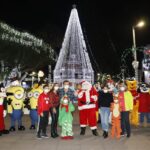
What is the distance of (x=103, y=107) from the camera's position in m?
11.9

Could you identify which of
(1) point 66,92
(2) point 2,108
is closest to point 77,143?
(1) point 66,92

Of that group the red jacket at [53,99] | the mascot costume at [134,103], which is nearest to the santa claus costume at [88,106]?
the red jacket at [53,99]

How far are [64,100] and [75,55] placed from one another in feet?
66.0

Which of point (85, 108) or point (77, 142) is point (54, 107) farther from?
point (77, 142)

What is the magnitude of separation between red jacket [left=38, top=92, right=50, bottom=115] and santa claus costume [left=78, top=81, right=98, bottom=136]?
1069 mm

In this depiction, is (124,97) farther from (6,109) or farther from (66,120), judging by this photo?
(6,109)

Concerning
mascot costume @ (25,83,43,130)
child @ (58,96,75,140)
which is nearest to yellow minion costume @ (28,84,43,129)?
mascot costume @ (25,83,43,130)

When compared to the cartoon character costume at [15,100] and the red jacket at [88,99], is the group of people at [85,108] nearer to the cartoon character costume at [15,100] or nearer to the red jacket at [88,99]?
the red jacket at [88,99]

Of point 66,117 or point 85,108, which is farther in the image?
point 85,108

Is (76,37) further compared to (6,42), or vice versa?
(6,42)

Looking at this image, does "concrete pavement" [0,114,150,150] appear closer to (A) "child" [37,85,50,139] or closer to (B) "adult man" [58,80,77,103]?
(A) "child" [37,85,50,139]

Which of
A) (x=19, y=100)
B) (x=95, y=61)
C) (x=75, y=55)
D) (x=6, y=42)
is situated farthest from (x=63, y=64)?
(x=19, y=100)

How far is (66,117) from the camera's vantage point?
38.3ft

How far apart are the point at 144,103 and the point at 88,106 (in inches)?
122
